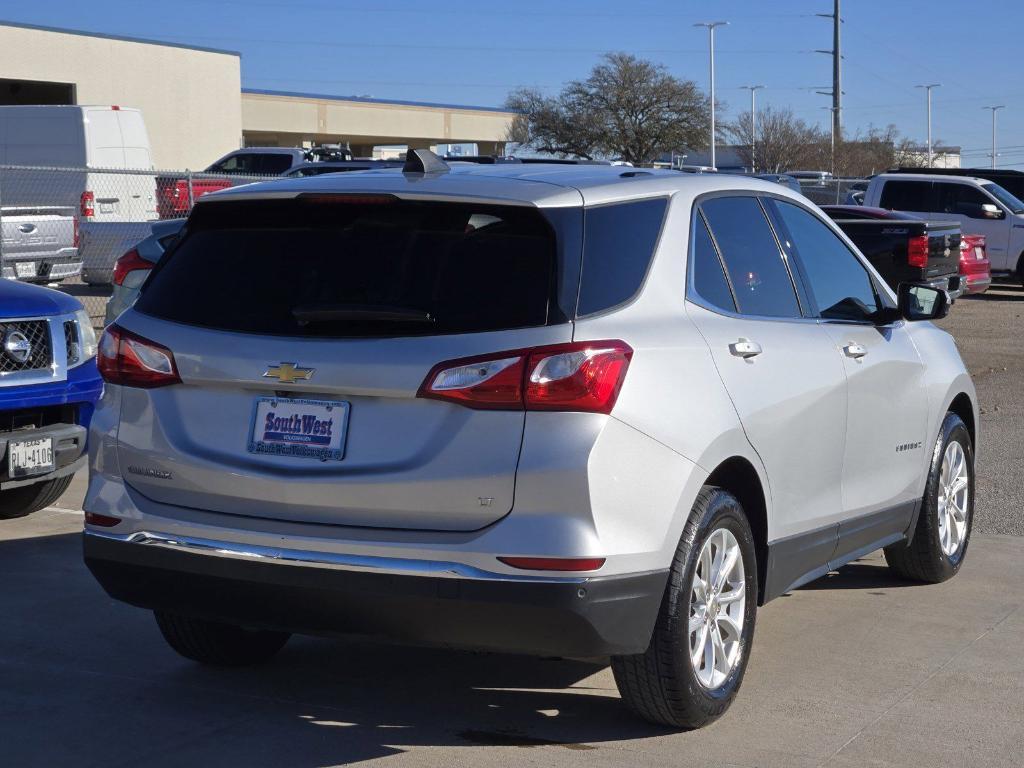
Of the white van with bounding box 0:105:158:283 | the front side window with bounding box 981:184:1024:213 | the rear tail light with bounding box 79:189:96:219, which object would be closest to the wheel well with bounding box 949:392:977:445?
the rear tail light with bounding box 79:189:96:219

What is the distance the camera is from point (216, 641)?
5.27 metres

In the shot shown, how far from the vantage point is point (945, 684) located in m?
5.27

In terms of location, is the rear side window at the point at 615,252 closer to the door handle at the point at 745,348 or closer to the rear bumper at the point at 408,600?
the door handle at the point at 745,348

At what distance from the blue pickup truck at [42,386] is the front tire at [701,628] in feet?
12.5

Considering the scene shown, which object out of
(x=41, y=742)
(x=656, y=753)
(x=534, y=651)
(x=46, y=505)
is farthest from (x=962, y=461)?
(x=46, y=505)

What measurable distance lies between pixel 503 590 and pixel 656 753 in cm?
88

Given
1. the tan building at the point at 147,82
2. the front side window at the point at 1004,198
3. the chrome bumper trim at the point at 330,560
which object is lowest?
the chrome bumper trim at the point at 330,560

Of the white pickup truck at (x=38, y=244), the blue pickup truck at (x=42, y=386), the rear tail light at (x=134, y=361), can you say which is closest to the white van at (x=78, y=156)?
the white pickup truck at (x=38, y=244)

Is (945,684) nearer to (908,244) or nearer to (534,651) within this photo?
(534,651)

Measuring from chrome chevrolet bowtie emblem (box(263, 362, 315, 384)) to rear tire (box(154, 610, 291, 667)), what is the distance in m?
1.27

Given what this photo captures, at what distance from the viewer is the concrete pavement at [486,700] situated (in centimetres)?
454

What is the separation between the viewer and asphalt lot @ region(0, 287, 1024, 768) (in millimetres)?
4543

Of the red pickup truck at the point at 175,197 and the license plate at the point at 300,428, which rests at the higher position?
the red pickup truck at the point at 175,197

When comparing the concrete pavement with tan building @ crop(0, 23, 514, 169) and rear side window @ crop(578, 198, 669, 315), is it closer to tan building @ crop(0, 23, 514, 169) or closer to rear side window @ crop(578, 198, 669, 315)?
rear side window @ crop(578, 198, 669, 315)
